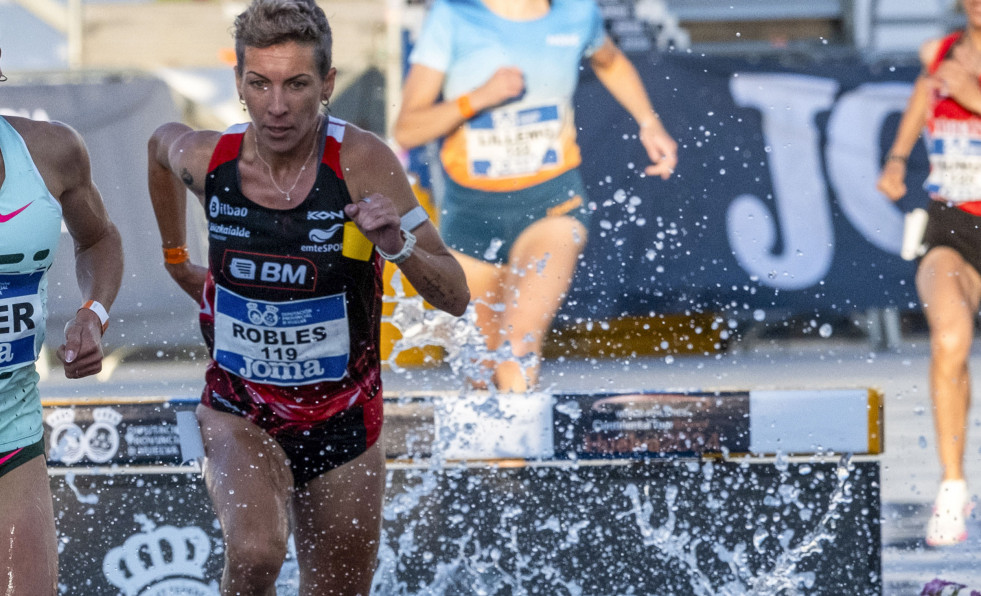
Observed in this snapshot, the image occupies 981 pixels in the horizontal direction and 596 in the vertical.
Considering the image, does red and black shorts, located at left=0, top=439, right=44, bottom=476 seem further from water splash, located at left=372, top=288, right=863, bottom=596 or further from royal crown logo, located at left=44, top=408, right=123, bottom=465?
water splash, located at left=372, top=288, right=863, bottom=596

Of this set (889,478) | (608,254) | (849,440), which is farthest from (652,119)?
(849,440)

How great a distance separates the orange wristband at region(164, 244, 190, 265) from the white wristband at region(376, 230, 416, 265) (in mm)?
927

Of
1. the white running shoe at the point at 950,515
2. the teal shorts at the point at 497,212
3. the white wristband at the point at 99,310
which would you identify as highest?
the white wristband at the point at 99,310

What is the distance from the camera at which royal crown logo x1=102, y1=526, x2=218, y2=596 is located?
3.86 meters

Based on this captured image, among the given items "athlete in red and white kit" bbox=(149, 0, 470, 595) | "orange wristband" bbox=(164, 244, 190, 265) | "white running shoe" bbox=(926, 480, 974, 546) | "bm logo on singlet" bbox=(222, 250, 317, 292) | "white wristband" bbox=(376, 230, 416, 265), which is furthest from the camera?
"white running shoe" bbox=(926, 480, 974, 546)

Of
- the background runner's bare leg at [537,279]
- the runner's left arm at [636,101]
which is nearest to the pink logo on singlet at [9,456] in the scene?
the background runner's bare leg at [537,279]

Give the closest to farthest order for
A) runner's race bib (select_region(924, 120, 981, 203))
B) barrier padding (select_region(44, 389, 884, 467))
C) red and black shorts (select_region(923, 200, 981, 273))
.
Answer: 1. barrier padding (select_region(44, 389, 884, 467))
2. red and black shorts (select_region(923, 200, 981, 273))
3. runner's race bib (select_region(924, 120, 981, 203))

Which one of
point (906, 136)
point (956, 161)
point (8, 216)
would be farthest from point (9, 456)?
Answer: point (906, 136)

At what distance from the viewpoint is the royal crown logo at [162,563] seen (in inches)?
152

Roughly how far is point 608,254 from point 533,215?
3.27 ft

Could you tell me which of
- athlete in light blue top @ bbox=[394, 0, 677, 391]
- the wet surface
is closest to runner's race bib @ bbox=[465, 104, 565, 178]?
athlete in light blue top @ bbox=[394, 0, 677, 391]

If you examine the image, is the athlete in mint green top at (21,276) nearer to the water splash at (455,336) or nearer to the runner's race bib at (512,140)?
the water splash at (455,336)

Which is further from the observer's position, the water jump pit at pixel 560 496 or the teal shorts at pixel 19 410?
the water jump pit at pixel 560 496

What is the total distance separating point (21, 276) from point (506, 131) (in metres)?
3.31
